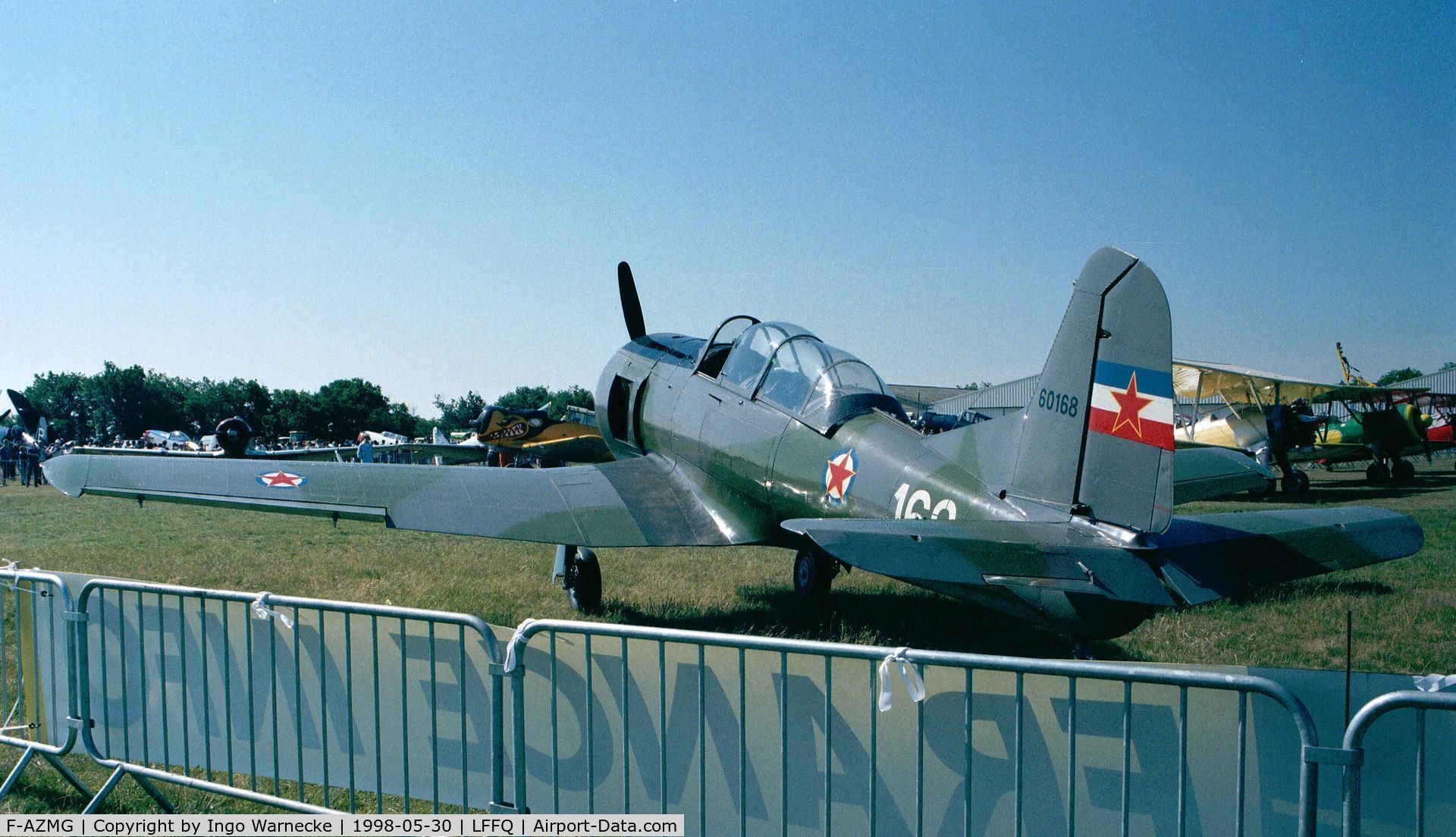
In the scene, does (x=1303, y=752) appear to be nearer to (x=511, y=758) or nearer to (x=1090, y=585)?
(x=1090, y=585)

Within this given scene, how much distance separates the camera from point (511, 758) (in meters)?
3.05

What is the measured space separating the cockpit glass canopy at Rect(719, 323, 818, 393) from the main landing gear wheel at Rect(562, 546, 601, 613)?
2122 mm

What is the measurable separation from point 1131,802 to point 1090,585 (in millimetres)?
1549

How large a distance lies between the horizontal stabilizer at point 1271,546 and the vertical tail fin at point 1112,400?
0.29 metres

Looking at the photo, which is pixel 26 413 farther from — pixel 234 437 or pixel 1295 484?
pixel 1295 484

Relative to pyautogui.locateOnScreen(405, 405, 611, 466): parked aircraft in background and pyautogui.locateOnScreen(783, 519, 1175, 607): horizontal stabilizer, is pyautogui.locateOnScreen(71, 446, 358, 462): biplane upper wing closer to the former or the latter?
pyautogui.locateOnScreen(405, 405, 611, 466): parked aircraft in background

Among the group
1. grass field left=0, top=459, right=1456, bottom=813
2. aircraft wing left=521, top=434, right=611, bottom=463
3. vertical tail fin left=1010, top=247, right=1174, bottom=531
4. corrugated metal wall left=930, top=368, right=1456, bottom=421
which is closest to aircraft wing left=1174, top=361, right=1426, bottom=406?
grass field left=0, top=459, right=1456, bottom=813

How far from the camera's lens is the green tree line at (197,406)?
89875 millimetres

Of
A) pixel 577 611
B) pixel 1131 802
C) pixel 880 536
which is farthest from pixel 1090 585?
pixel 577 611

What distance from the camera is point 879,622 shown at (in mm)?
7293

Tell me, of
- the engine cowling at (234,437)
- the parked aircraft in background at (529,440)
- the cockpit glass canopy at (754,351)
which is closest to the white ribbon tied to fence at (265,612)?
the cockpit glass canopy at (754,351)

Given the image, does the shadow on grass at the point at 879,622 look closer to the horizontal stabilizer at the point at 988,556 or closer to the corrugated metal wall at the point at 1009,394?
the horizontal stabilizer at the point at 988,556

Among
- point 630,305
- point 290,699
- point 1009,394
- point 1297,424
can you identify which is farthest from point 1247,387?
point 1009,394

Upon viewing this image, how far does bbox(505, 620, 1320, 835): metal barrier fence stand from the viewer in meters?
2.35
